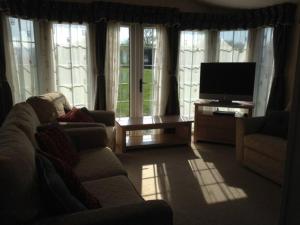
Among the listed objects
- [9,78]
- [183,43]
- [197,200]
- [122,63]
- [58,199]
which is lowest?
[197,200]

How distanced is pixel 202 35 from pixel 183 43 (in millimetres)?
394

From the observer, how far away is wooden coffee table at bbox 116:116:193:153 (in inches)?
149

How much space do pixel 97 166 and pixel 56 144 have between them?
39 cm

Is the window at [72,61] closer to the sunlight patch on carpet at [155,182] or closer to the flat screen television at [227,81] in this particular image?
the sunlight patch on carpet at [155,182]

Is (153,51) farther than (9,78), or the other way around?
(153,51)

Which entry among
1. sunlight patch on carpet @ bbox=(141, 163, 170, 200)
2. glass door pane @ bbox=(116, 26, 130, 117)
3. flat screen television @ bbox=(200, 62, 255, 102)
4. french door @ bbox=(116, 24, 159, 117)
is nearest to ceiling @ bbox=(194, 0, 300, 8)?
flat screen television @ bbox=(200, 62, 255, 102)

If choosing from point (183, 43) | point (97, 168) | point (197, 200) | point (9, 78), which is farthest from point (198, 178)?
point (9, 78)

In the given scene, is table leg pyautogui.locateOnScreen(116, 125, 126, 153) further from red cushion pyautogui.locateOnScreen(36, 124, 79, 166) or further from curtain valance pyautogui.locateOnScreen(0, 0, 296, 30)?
curtain valance pyautogui.locateOnScreen(0, 0, 296, 30)

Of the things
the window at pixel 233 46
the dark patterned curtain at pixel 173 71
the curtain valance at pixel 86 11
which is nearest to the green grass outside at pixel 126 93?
the dark patterned curtain at pixel 173 71

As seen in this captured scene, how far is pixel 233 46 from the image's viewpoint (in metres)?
4.65

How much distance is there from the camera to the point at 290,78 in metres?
4.03

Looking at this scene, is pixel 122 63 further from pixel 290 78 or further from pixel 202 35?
pixel 290 78

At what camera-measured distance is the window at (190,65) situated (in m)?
4.62

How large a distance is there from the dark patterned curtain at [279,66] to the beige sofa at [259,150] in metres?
0.91
